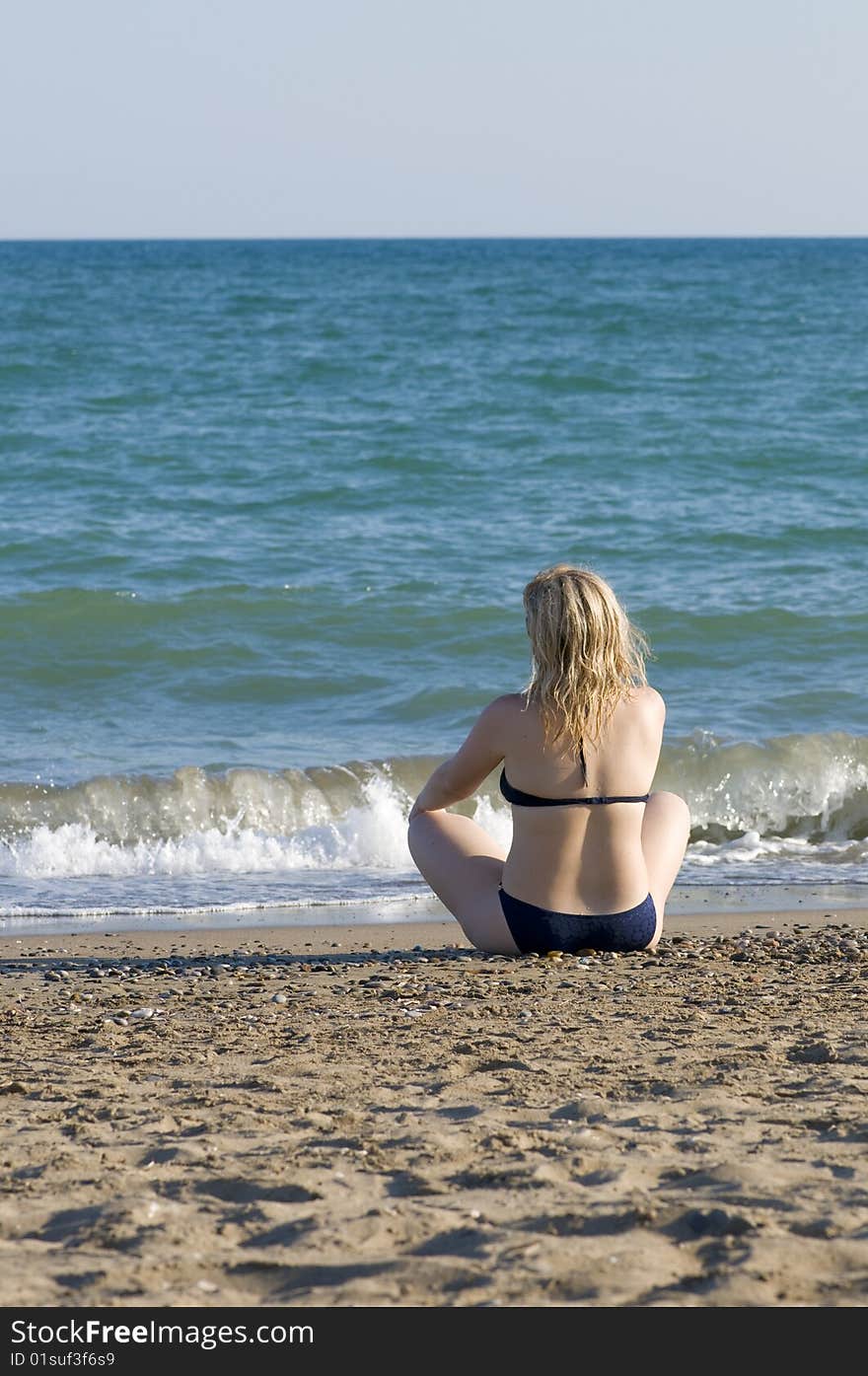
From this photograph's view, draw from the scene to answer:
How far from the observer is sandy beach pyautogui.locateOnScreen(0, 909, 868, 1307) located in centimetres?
236

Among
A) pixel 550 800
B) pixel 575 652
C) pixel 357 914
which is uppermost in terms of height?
pixel 575 652

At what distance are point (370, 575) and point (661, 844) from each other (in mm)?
7289

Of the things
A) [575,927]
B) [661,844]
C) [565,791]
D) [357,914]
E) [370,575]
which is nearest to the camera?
[565,791]

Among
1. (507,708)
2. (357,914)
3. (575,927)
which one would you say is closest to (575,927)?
(575,927)

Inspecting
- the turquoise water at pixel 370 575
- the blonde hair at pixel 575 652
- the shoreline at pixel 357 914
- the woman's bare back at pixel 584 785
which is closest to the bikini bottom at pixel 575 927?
the woman's bare back at pixel 584 785

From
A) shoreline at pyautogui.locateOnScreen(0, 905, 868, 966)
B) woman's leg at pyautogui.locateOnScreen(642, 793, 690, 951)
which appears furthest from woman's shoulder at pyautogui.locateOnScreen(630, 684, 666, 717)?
shoreline at pyautogui.locateOnScreen(0, 905, 868, 966)

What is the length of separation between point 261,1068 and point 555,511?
36.5 feet

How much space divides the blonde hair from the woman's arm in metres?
0.11

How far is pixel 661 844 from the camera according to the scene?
488 centimetres

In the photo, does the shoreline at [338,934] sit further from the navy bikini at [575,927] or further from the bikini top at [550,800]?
the bikini top at [550,800]

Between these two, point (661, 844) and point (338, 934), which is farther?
point (338, 934)

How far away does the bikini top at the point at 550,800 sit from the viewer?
450 cm

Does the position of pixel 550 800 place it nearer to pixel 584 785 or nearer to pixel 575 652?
pixel 584 785

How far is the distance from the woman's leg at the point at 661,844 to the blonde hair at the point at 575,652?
565mm
